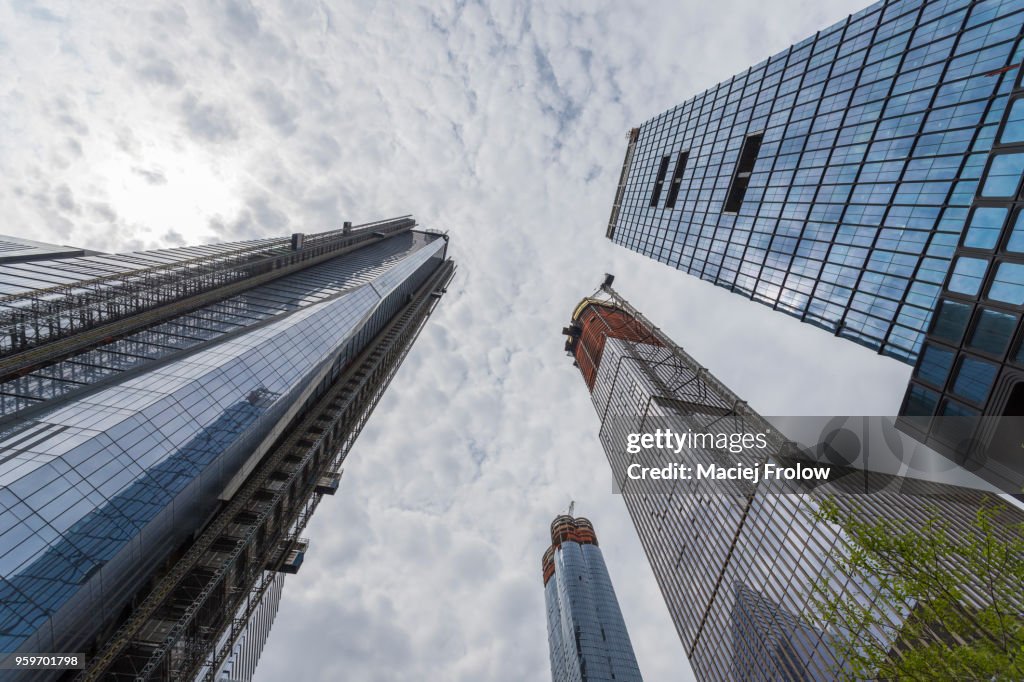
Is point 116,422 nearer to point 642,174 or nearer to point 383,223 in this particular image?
point 642,174

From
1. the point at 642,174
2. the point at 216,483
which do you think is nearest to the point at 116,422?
the point at 216,483

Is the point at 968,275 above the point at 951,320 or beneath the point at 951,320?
above

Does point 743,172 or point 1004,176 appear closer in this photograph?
point 1004,176

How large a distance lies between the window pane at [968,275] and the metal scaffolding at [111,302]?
64.5 m

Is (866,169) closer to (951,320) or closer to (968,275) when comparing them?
(968,275)

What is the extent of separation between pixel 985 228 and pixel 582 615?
16568cm

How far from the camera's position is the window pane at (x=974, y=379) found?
2539cm

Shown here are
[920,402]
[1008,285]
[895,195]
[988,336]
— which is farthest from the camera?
[895,195]

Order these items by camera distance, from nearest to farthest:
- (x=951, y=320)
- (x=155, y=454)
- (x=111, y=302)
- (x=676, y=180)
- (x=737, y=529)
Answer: (x=951, y=320)
(x=155, y=454)
(x=111, y=302)
(x=737, y=529)
(x=676, y=180)

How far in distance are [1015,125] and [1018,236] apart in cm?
719

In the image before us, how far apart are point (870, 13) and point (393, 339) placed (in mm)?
87683

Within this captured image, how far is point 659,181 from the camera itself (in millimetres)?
77875

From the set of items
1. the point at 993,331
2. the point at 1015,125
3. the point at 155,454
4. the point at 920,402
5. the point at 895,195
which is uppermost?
the point at 1015,125

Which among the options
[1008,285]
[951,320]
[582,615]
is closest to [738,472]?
[951,320]
